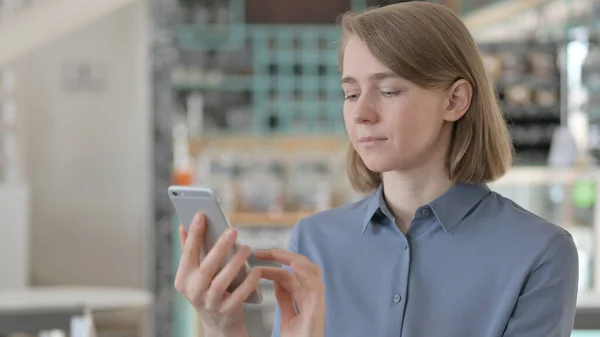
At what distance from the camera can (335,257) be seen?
4.70 feet

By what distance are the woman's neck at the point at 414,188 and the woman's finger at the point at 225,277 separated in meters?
0.29

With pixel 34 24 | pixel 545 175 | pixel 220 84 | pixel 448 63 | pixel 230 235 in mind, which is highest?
pixel 34 24

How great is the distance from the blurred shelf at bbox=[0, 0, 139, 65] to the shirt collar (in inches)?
192

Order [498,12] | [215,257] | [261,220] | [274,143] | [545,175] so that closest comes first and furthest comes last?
[215,257], [545,175], [261,220], [498,12], [274,143]

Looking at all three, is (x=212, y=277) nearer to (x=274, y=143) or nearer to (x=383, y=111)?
(x=383, y=111)

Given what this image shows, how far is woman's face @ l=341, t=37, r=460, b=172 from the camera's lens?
1315 millimetres

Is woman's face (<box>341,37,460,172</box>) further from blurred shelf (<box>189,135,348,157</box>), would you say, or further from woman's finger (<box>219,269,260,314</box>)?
blurred shelf (<box>189,135,348,157</box>)

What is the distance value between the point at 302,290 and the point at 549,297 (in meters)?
0.32

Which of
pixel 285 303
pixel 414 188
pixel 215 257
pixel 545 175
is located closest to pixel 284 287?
pixel 285 303

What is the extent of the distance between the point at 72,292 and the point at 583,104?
3.80 m

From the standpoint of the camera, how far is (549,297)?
127 cm

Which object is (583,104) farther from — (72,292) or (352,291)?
(352,291)

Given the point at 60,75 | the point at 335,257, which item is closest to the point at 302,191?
the point at 60,75

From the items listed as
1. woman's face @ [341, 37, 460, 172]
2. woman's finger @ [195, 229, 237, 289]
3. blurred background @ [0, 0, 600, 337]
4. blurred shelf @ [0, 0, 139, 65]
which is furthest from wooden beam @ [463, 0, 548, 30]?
woman's finger @ [195, 229, 237, 289]
